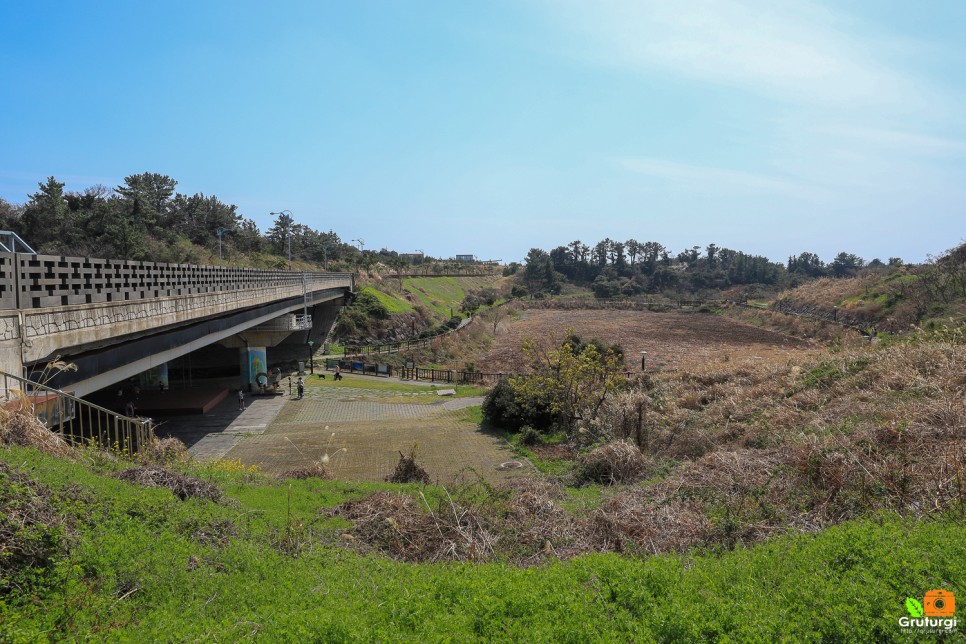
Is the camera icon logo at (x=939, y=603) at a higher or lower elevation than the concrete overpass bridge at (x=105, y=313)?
lower

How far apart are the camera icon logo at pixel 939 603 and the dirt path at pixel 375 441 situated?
8685 millimetres

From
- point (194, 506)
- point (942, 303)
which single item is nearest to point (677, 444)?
point (194, 506)

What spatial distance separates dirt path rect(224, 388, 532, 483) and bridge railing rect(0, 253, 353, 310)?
5.81 meters

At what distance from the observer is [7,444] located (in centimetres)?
747

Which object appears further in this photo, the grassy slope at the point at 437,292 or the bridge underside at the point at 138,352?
the grassy slope at the point at 437,292

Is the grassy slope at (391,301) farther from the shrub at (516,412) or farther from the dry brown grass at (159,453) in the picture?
the dry brown grass at (159,453)

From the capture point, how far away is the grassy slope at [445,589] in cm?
418

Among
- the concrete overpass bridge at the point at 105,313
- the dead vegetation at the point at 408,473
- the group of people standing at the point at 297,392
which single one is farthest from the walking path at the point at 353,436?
the concrete overpass bridge at the point at 105,313

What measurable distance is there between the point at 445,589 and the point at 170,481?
17.9 ft

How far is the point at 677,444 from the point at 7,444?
47.5 ft

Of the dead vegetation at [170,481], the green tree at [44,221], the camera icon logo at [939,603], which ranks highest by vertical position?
the green tree at [44,221]

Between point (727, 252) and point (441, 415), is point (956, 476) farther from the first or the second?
point (727, 252)

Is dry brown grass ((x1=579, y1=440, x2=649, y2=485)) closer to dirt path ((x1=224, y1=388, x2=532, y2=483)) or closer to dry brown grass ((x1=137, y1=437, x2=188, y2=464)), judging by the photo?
dirt path ((x1=224, y1=388, x2=532, y2=483))

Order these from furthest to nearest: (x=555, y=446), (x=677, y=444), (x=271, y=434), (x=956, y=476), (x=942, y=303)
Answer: (x=942, y=303) → (x=271, y=434) → (x=555, y=446) → (x=677, y=444) → (x=956, y=476)
